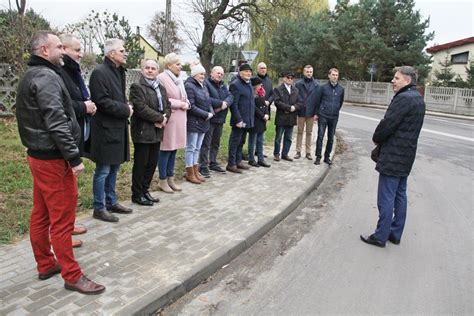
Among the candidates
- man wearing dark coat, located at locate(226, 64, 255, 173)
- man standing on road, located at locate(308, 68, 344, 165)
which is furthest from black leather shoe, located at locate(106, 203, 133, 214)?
man standing on road, located at locate(308, 68, 344, 165)

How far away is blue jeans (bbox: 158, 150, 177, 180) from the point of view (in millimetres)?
5969

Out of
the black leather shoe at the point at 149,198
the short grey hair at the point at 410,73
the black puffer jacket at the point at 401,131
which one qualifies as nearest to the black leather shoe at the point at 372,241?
the black puffer jacket at the point at 401,131

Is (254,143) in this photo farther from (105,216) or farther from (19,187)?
(19,187)

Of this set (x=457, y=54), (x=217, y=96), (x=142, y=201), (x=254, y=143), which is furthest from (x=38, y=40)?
(x=457, y=54)

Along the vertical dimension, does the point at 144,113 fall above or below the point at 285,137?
above

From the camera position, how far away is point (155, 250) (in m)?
4.11

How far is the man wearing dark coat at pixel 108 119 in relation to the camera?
447cm

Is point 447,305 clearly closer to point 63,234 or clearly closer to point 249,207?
point 249,207

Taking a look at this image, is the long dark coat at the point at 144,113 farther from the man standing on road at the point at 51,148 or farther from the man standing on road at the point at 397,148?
the man standing on road at the point at 397,148

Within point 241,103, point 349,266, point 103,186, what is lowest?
point 349,266

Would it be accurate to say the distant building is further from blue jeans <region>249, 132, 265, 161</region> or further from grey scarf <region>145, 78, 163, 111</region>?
grey scarf <region>145, 78, 163, 111</region>

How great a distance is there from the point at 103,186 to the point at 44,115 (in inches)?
76.9

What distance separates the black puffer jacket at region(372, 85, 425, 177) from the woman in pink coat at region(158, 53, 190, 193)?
2.80 m

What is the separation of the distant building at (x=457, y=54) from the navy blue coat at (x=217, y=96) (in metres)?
28.4
